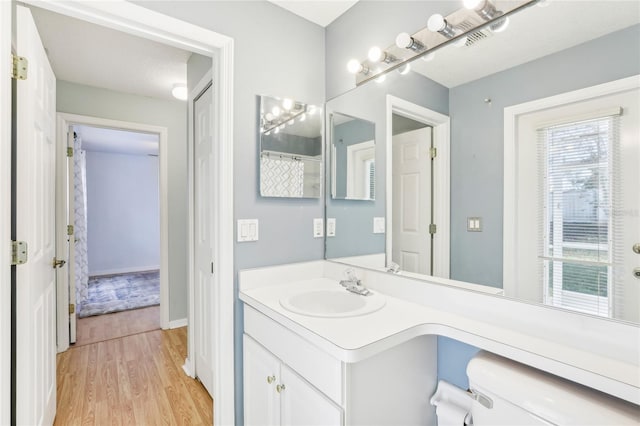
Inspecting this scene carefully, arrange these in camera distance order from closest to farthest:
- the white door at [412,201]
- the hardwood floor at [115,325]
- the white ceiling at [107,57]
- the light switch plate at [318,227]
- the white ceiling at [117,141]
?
the white door at [412,201] < the light switch plate at [318,227] < the white ceiling at [107,57] < the hardwood floor at [115,325] < the white ceiling at [117,141]

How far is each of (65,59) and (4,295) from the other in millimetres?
2158

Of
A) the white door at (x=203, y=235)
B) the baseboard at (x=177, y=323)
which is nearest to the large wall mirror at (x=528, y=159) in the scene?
the white door at (x=203, y=235)

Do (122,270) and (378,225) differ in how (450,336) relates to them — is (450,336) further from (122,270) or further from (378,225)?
(122,270)

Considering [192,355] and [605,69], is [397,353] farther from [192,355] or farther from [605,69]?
[192,355]

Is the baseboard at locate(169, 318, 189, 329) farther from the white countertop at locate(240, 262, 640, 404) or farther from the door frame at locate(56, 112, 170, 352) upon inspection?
the white countertop at locate(240, 262, 640, 404)

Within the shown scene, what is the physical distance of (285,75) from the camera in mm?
1684

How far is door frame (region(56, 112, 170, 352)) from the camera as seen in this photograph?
103 inches

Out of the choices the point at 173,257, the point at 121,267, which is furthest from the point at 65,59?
the point at 121,267

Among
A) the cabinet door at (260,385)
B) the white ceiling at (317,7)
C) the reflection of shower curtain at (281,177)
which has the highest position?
the white ceiling at (317,7)

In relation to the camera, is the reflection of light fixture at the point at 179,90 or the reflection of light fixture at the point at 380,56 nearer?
the reflection of light fixture at the point at 380,56

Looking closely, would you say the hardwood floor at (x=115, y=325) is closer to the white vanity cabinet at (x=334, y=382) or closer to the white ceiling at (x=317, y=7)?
the white vanity cabinet at (x=334, y=382)

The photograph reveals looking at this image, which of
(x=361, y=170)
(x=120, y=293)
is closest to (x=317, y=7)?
(x=361, y=170)

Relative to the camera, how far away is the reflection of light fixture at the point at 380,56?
58.1 inches

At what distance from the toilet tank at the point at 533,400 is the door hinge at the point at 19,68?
190 centimetres
